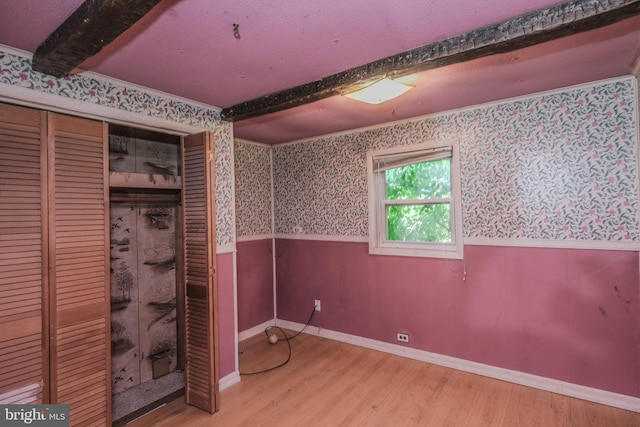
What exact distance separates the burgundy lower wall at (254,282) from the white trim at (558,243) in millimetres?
2306

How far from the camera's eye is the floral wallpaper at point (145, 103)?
1.65 meters

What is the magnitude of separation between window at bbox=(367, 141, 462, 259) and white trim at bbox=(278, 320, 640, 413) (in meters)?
0.93

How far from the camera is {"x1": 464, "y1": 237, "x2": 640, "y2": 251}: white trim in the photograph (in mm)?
2150

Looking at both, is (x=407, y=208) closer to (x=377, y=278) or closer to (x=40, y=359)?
(x=377, y=278)

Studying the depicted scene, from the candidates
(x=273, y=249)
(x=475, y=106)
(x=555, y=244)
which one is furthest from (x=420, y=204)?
(x=273, y=249)

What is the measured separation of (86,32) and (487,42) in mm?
1772

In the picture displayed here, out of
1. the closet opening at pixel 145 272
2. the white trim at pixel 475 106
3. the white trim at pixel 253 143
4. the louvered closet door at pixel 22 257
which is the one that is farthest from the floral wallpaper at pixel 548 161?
the louvered closet door at pixel 22 257

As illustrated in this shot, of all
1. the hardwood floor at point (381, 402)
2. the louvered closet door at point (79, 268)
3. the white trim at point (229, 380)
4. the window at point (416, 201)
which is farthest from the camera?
the window at point (416, 201)

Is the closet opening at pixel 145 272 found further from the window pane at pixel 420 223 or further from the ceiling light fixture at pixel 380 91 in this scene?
the window pane at pixel 420 223

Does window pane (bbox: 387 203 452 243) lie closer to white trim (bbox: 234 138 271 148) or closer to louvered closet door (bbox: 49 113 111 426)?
white trim (bbox: 234 138 271 148)

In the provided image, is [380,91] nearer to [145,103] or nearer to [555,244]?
[145,103]

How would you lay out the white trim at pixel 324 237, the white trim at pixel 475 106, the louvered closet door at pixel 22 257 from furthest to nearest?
the white trim at pixel 324 237, the white trim at pixel 475 106, the louvered closet door at pixel 22 257

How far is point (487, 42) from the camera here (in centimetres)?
147

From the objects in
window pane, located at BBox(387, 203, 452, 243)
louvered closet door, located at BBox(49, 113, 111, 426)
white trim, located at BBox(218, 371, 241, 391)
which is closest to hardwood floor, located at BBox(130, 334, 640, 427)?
white trim, located at BBox(218, 371, 241, 391)
